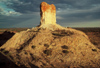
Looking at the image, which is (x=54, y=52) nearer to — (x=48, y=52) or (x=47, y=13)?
(x=48, y=52)

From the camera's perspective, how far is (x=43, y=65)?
650 inches

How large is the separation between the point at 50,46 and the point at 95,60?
959 centimetres

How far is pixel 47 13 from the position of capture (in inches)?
1280

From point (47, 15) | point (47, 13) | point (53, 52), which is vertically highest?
point (47, 13)

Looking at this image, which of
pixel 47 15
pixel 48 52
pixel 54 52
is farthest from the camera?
pixel 47 15

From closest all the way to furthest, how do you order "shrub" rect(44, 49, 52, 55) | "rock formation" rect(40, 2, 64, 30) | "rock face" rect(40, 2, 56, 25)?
"shrub" rect(44, 49, 52, 55) < "rock formation" rect(40, 2, 64, 30) < "rock face" rect(40, 2, 56, 25)

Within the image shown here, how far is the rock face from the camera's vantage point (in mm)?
31858

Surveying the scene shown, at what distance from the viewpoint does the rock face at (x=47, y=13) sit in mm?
31858

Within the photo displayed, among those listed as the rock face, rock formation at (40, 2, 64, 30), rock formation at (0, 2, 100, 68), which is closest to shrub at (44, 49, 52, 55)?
rock formation at (0, 2, 100, 68)

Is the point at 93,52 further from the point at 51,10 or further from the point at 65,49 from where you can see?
the point at 51,10

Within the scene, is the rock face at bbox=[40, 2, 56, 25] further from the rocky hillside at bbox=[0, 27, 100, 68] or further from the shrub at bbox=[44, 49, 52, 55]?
the shrub at bbox=[44, 49, 52, 55]

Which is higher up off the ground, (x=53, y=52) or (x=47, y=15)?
(x=47, y=15)

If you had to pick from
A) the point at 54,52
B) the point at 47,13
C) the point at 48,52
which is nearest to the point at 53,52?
the point at 54,52

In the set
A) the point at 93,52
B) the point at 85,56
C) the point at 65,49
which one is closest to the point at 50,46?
the point at 65,49
